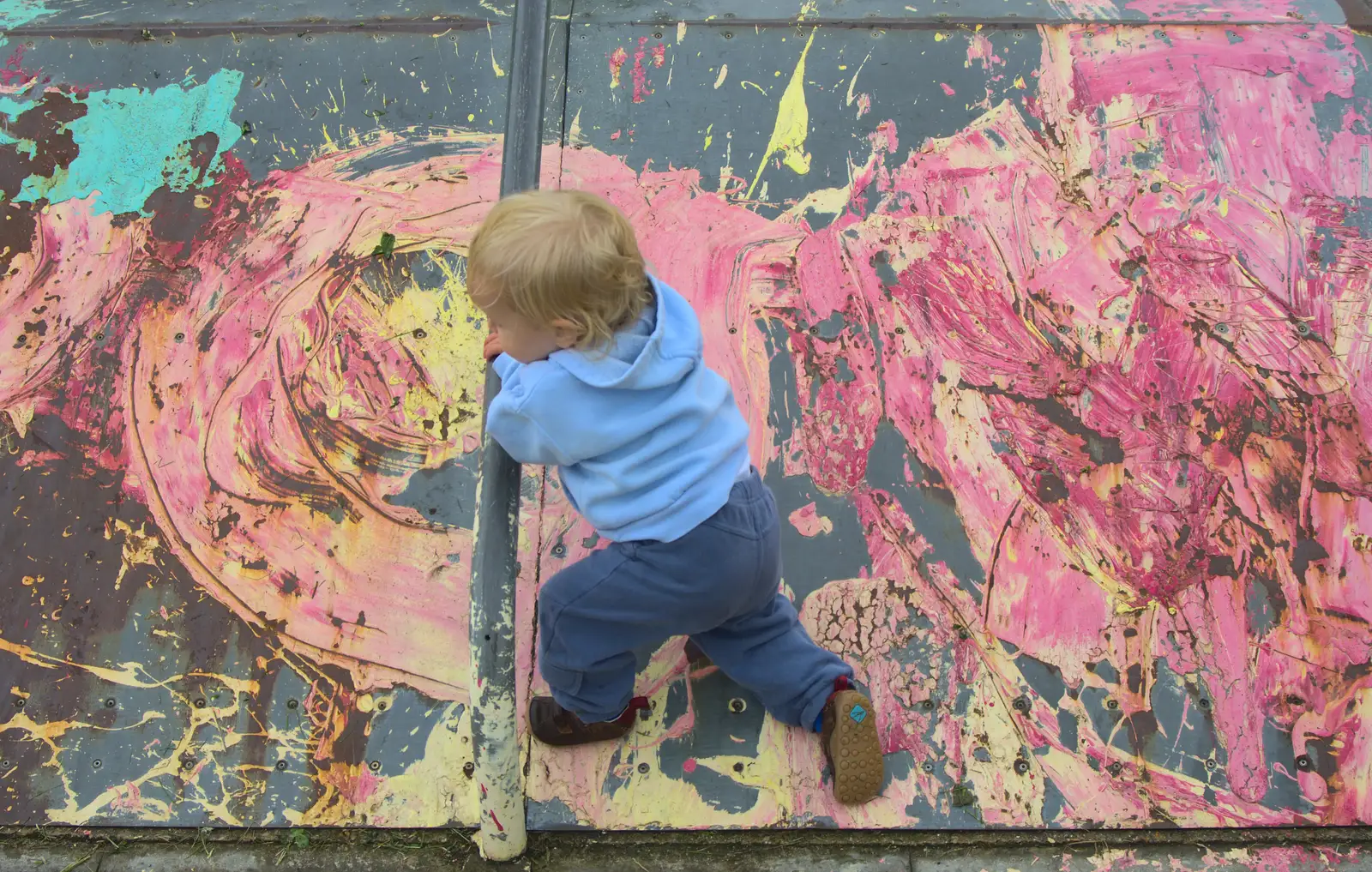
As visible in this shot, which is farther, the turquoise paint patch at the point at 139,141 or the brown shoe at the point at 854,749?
the turquoise paint patch at the point at 139,141

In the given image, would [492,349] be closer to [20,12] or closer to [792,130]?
[792,130]

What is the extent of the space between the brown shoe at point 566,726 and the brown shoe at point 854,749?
14.0 inches

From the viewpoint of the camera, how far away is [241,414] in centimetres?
200

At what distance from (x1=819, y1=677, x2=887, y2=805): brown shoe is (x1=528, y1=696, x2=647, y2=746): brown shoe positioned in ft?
1.17

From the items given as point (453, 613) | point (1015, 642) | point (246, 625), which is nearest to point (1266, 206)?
point (1015, 642)

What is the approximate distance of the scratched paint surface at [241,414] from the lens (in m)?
1.74

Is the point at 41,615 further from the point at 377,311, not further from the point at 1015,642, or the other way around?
the point at 1015,642

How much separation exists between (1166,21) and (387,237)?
73.8 inches

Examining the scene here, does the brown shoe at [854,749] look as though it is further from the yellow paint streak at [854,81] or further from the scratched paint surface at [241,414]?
the yellow paint streak at [854,81]

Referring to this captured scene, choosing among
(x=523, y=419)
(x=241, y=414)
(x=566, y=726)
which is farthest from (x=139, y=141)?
(x=566, y=726)

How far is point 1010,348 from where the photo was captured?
2033 millimetres

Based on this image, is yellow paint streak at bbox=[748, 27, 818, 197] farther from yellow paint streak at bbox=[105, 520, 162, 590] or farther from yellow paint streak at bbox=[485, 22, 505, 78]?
yellow paint streak at bbox=[105, 520, 162, 590]

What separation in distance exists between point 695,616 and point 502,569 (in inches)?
11.7

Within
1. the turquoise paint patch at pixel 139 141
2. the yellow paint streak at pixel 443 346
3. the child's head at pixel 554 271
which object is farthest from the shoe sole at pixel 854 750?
the turquoise paint patch at pixel 139 141
